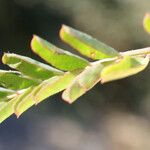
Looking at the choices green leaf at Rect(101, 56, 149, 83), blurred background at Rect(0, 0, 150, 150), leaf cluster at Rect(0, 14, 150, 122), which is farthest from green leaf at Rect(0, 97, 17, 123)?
blurred background at Rect(0, 0, 150, 150)

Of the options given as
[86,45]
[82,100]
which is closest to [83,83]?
[86,45]

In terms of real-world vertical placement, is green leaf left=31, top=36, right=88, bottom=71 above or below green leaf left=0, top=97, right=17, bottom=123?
above

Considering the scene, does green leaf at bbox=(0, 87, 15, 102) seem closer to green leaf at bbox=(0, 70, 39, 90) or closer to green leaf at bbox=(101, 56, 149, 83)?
green leaf at bbox=(0, 70, 39, 90)

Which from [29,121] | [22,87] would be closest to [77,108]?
[29,121]

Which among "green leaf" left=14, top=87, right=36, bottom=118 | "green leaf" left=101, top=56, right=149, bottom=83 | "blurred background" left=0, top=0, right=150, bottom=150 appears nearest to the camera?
"green leaf" left=101, top=56, right=149, bottom=83

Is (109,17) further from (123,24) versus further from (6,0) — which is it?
(6,0)

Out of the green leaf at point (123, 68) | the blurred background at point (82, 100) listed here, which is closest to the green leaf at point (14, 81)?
the green leaf at point (123, 68)

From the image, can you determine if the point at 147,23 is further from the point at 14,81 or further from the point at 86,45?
the point at 14,81
